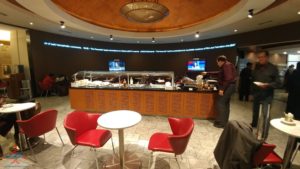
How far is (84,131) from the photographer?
8.89 ft

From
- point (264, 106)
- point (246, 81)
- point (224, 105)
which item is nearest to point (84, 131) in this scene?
point (224, 105)

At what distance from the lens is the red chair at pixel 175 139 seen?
78.6 inches

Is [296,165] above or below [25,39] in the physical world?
below

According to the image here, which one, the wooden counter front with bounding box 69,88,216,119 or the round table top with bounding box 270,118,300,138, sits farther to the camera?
the wooden counter front with bounding box 69,88,216,119

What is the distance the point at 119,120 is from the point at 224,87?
273 cm

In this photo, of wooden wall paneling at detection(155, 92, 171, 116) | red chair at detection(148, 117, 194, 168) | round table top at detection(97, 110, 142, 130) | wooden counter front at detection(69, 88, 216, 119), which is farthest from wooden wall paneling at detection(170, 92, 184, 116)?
round table top at detection(97, 110, 142, 130)

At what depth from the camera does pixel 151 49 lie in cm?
1055

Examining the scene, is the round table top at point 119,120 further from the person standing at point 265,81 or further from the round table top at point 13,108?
the person standing at point 265,81

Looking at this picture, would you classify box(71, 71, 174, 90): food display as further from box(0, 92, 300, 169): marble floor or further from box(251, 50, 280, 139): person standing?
box(251, 50, 280, 139): person standing

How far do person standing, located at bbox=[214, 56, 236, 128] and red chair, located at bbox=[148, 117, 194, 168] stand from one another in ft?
6.33

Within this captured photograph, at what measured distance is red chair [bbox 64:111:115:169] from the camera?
88.7 inches

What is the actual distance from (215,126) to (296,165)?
1.65 meters

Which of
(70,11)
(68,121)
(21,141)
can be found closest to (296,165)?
(68,121)

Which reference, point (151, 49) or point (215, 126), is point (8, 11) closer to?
Result: point (215, 126)
